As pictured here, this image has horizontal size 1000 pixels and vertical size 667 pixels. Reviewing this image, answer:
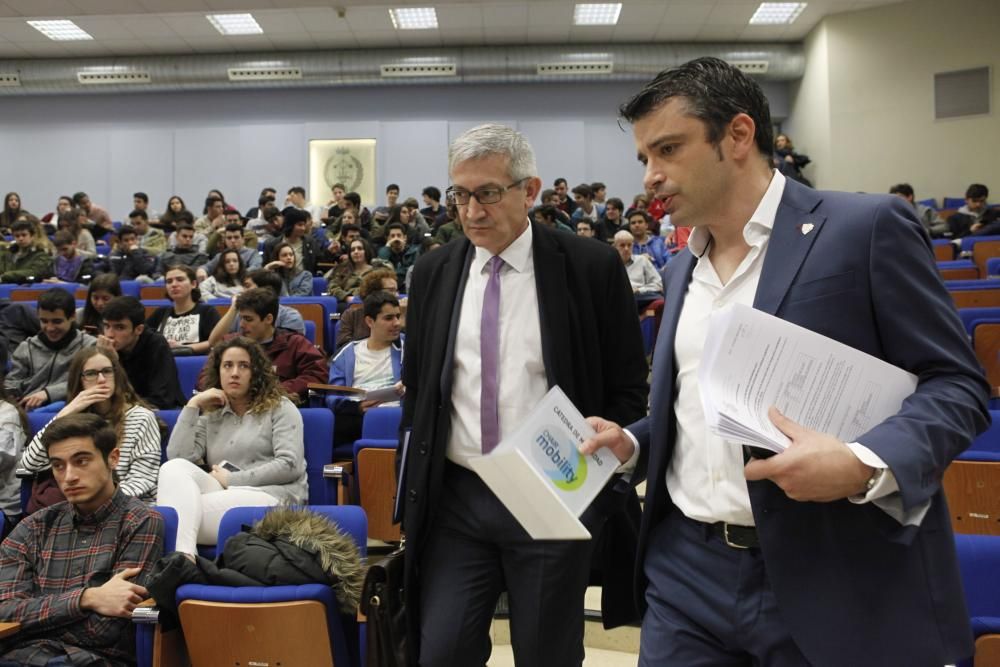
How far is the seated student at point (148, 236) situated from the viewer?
29.0 feet

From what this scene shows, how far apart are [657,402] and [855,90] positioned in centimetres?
1164

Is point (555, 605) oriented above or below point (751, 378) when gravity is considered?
below

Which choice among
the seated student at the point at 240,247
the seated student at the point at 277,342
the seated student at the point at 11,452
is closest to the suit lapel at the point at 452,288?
the seated student at the point at 11,452

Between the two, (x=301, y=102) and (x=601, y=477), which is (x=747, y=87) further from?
(x=301, y=102)

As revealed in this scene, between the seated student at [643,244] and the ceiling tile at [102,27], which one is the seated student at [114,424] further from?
the ceiling tile at [102,27]

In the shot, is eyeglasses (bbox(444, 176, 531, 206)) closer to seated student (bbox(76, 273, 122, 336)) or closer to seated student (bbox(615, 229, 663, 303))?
seated student (bbox(76, 273, 122, 336))

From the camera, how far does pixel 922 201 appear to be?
11.0m

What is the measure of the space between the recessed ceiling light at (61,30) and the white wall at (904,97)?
32.9 feet

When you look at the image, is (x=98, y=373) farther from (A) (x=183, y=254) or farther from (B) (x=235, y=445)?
(A) (x=183, y=254)

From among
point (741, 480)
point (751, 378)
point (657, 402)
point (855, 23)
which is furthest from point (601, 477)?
point (855, 23)

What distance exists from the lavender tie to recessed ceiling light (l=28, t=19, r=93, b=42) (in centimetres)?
1174

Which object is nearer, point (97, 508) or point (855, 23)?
point (97, 508)

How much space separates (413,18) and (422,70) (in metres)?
1.05

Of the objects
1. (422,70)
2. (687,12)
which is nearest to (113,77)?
(422,70)
